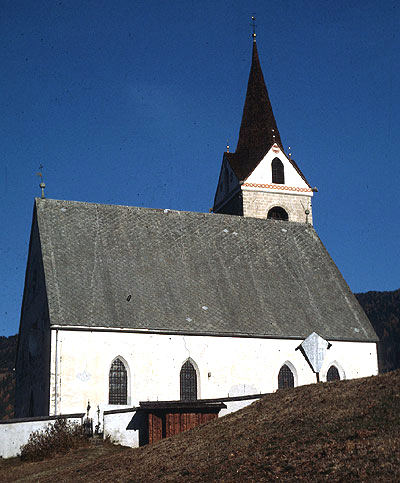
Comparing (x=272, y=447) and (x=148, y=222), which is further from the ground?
(x=148, y=222)

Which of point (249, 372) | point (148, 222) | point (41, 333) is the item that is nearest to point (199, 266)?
point (148, 222)

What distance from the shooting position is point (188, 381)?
1268 inches

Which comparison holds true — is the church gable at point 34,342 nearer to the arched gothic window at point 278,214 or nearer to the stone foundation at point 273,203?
the stone foundation at point 273,203

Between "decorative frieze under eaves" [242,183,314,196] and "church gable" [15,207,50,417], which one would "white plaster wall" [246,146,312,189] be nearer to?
"decorative frieze under eaves" [242,183,314,196]

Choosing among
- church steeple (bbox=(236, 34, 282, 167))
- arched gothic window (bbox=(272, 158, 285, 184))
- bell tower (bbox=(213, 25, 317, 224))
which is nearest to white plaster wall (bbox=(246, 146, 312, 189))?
bell tower (bbox=(213, 25, 317, 224))

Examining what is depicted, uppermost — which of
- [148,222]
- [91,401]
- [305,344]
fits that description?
[148,222]

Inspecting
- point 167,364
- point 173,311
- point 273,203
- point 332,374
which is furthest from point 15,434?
point 273,203

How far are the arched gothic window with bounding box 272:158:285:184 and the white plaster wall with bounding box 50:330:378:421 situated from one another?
13.3 metres

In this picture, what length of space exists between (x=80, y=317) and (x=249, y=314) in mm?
8086

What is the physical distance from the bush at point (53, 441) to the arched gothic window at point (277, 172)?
2346cm

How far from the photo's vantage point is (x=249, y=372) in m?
33.2

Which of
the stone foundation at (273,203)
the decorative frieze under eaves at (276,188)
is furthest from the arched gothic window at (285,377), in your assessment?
the decorative frieze under eaves at (276,188)

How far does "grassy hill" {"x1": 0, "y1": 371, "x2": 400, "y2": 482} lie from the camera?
14.4 meters

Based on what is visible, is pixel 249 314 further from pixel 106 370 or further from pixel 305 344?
pixel 106 370
